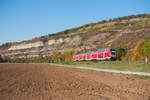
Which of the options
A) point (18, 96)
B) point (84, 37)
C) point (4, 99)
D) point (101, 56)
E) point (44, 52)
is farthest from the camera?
point (44, 52)


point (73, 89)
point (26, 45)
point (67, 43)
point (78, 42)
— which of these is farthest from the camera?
point (26, 45)

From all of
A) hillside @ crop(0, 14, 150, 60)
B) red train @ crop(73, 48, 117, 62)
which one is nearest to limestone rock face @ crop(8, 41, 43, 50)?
hillside @ crop(0, 14, 150, 60)

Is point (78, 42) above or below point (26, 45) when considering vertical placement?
below

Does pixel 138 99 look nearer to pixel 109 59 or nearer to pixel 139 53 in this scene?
pixel 109 59

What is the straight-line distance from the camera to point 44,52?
456ft

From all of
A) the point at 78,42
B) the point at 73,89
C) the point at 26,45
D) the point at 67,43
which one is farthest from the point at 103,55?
the point at 26,45

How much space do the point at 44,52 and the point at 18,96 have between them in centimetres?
13378

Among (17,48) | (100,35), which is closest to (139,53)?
(100,35)

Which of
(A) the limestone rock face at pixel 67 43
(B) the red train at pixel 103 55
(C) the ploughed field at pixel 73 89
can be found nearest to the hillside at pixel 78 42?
(A) the limestone rock face at pixel 67 43

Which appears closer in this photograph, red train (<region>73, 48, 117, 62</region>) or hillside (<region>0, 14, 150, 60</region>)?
red train (<region>73, 48, 117, 62</region>)

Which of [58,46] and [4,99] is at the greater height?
[58,46]

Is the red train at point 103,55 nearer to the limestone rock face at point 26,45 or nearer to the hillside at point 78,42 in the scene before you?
the hillside at point 78,42

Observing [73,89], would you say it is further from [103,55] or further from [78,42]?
[78,42]

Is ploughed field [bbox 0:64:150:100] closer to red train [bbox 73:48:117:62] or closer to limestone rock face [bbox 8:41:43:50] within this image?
red train [bbox 73:48:117:62]
